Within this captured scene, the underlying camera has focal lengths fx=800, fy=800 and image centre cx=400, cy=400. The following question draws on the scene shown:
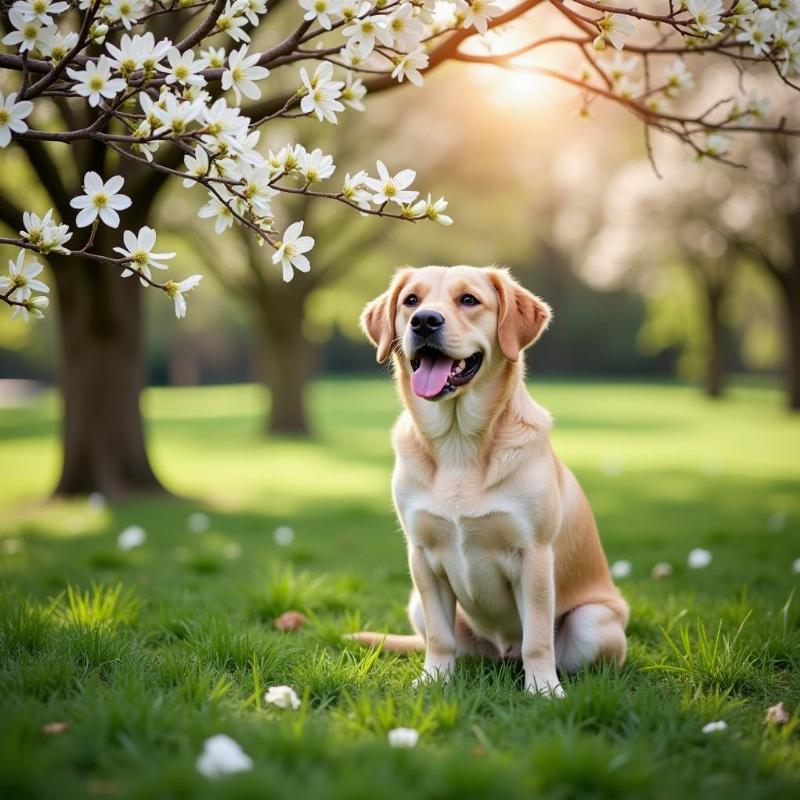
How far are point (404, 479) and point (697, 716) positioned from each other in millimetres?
1444

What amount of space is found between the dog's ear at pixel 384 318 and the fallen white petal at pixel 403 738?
1.69 m

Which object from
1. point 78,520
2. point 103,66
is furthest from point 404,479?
point 78,520

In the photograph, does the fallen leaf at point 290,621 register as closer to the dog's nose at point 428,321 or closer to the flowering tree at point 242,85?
the dog's nose at point 428,321

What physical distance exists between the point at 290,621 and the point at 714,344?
27777 millimetres

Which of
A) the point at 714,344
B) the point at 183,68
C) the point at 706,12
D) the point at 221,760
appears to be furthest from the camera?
the point at 714,344

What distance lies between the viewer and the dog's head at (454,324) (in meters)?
3.36

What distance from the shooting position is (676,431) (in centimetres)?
1905

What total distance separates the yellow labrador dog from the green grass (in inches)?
8.7

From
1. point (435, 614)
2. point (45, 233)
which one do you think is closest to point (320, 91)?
point (45, 233)

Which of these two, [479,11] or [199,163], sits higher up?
[479,11]

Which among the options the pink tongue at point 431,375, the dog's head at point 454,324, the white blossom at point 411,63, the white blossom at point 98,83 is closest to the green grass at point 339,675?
the pink tongue at point 431,375

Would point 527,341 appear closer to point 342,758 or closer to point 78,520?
point 342,758

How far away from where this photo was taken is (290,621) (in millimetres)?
4133

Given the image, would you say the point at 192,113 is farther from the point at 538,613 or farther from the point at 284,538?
the point at 284,538
